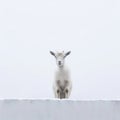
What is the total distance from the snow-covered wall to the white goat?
10.5 feet

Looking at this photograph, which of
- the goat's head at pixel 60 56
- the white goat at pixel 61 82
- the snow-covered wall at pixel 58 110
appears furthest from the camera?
the goat's head at pixel 60 56

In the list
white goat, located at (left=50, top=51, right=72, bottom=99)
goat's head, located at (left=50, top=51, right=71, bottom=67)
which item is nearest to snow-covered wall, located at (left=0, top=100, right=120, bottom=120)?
white goat, located at (left=50, top=51, right=72, bottom=99)

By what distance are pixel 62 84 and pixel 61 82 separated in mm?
42

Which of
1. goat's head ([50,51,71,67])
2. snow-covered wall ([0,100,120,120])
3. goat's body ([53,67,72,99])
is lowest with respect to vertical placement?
snow-covered wall ([0,100,120,120])

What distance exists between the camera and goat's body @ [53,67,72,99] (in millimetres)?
9688

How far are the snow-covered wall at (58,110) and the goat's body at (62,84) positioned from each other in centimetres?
319

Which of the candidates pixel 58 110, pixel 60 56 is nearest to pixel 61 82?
pixel 60 56

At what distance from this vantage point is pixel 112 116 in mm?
6430

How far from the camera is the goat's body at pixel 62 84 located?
9688mm

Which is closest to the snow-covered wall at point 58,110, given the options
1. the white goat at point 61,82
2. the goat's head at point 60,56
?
the white goat at point 61,82

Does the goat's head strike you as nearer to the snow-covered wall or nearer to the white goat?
the white goat

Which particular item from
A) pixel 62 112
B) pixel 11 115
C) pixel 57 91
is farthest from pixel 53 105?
pixel 57 91

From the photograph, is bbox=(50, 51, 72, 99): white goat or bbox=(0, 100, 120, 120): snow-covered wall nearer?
bbox=(0, 100, 120, 120): snow-covered wall

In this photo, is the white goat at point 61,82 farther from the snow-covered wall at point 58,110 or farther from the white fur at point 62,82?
the snow-covered wall at point 58,110
